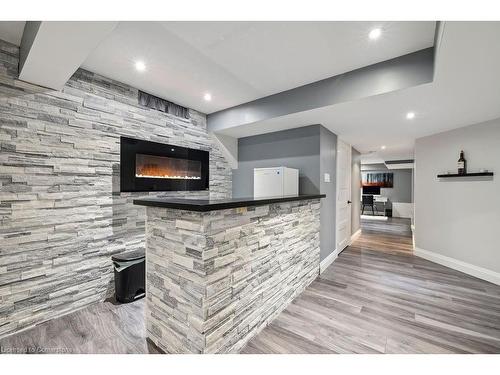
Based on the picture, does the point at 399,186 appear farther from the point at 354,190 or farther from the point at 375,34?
the point at 375,34

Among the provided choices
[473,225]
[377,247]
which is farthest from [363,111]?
[377,247]

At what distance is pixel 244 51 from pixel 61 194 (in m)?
2.31

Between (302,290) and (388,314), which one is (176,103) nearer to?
(302,290)

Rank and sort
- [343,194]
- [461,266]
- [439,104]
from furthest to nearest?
[343,194] < [461,266] < [439,104]

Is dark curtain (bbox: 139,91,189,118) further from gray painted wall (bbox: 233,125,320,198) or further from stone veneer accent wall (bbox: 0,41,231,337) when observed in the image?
gray painted wall (bbox: 233,125,320,198)

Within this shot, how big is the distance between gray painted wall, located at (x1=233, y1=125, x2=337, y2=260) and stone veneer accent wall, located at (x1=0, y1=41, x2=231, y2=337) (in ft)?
6.26

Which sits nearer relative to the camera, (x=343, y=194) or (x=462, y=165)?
(x=462, y=165)

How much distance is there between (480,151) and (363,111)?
81.9 inches

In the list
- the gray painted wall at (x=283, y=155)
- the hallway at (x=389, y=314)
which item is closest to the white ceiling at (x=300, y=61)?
the gray painted wall at (x=283, y=155)

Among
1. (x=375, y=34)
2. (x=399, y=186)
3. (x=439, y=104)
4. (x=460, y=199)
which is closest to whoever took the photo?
(x=375, y=34)

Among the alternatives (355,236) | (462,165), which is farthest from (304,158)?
(355,236)

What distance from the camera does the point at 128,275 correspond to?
7.74 feet

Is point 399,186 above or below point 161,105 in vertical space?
below

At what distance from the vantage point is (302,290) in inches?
104
